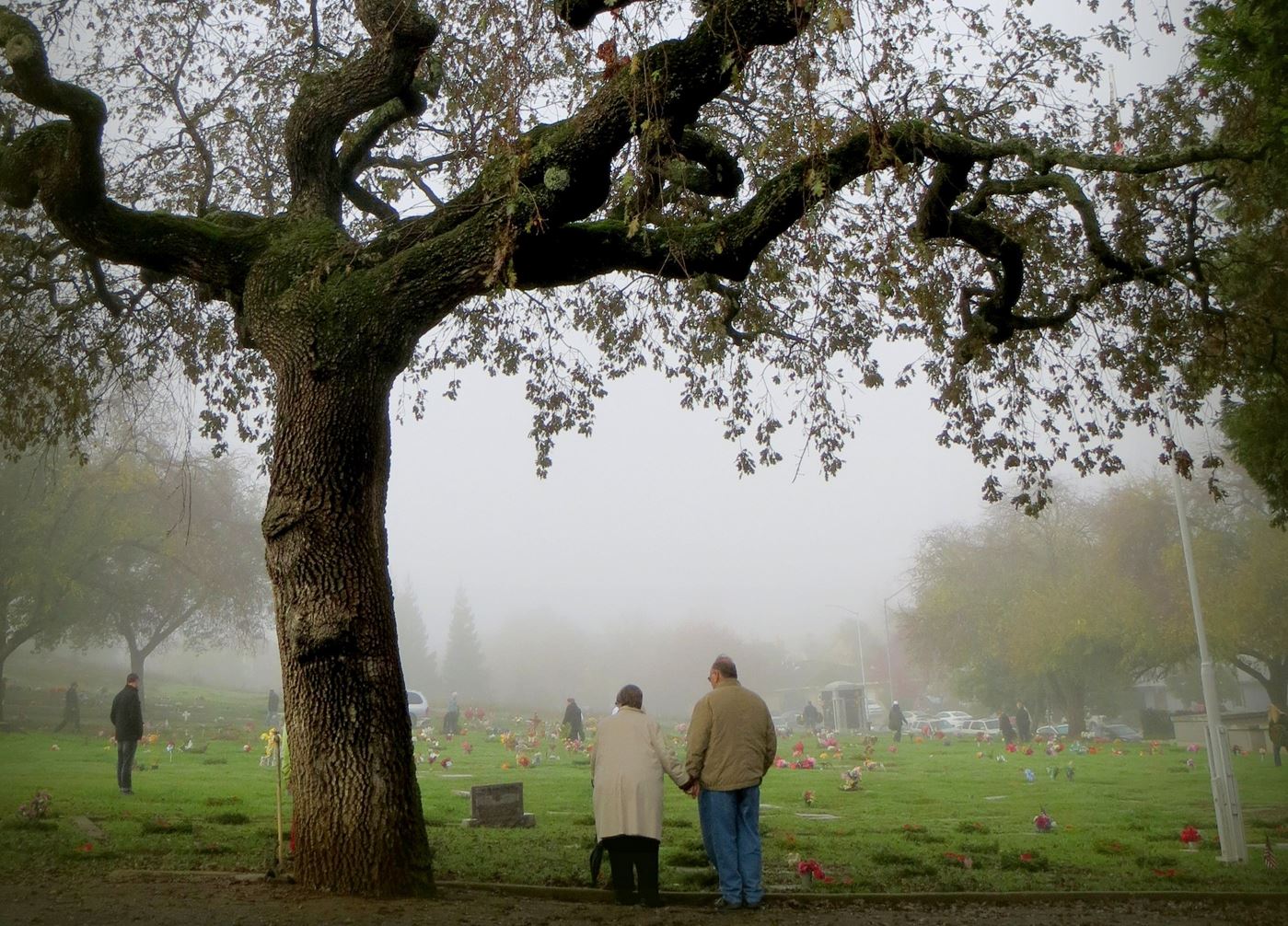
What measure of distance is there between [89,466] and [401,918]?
96.1 ft

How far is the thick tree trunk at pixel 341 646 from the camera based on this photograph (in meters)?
6.05

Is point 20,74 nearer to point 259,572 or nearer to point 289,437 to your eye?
point 289,437

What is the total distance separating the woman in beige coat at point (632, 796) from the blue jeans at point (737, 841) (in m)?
0.29

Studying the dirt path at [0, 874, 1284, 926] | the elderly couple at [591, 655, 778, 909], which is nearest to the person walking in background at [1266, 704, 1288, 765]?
the dirt path at [0, 874, 1284, 926]

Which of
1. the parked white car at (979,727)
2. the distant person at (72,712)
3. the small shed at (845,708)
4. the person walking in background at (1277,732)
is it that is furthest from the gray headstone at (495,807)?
the parked white car at (979,727)

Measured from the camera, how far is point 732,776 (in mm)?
6727

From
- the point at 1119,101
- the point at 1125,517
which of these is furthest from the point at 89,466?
the point at 1125,517

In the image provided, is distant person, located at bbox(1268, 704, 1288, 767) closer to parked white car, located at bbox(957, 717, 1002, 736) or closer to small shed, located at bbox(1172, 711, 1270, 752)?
small shed, located at bbox(1172, 711, 1270, 752)

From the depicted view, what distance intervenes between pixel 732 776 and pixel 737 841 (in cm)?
47

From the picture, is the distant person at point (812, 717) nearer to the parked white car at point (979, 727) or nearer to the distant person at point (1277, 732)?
the parked white car at point (979, 727)

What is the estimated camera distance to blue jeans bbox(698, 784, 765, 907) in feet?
21.9

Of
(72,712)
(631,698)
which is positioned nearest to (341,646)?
(631,698)

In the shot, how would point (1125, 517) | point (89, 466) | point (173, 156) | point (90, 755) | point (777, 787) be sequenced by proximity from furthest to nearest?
point (1125, 517) → point (89, 466) → point (90, 755) → point (777, 787) → point (173, 156)

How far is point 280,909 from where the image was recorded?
5.57 meters
